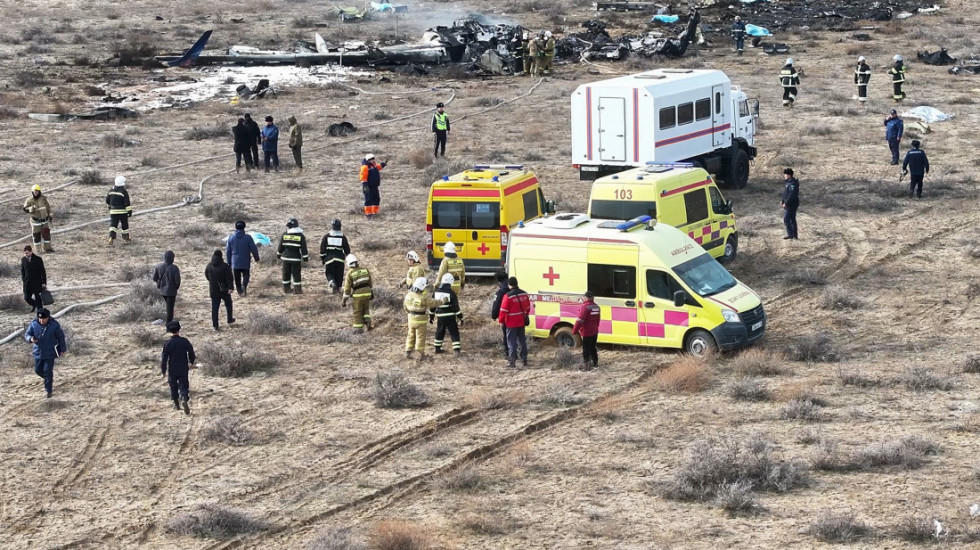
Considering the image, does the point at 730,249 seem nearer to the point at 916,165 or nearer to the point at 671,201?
the point at 671,201

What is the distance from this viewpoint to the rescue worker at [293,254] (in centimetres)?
2291

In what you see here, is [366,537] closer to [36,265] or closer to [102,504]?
[102,504]

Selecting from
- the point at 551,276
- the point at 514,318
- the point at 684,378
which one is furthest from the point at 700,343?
the point at 514,318

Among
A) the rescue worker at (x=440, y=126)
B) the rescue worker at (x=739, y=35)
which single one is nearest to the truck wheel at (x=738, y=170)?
the rescue worker at (x=440, y=126)

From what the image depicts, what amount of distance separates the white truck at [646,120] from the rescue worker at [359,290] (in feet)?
31.6

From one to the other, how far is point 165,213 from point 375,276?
8045 mm

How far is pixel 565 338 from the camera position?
2003 cm

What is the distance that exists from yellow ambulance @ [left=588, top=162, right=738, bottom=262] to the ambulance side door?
3775mm

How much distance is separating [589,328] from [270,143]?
17.5m

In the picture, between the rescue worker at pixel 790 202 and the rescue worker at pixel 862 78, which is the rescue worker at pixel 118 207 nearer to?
the rescue worker at pixel 790 202

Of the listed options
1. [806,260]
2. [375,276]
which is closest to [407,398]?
[375,276]

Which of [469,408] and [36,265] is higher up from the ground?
[36,265]

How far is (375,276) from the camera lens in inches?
972

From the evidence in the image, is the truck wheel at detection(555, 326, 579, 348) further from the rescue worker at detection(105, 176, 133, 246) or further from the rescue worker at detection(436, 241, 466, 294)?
the rescue worker at detection(105, 176, 133, 246)
